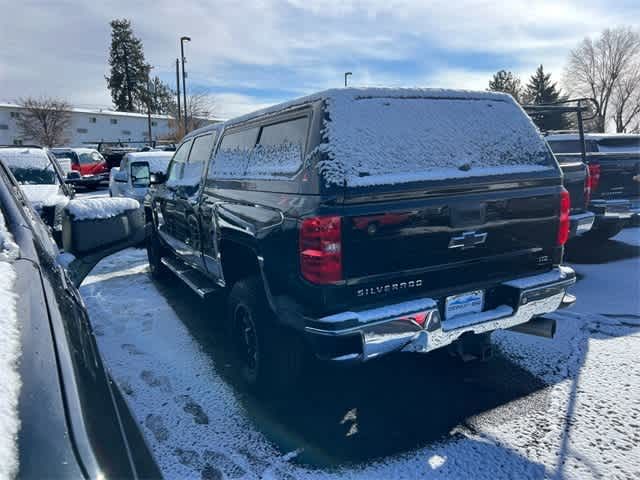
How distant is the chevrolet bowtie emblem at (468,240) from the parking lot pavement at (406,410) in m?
1.14

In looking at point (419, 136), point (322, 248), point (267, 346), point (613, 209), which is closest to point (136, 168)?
point (267, 346)

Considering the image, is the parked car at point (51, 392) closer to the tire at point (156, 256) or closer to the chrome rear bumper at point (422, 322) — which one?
the chrome rear bumper at point (422, 322)

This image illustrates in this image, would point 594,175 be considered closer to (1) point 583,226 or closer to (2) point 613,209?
(2) point 613,209

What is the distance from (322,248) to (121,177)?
9.61 meters

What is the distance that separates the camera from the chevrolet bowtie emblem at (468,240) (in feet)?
9.20

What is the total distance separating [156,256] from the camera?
6.34 metres

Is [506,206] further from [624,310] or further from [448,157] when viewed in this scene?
[624,310]

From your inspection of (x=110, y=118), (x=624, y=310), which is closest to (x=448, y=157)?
(x=624, y=310)

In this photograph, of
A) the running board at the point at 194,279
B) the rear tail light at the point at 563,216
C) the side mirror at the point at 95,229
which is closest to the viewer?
the side mirror at the point at 95,229

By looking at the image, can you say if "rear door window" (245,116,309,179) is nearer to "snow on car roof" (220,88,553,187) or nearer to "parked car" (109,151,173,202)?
"snow on car roof" (220,88,553,187)

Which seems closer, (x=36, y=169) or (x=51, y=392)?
(x=51, y=392)

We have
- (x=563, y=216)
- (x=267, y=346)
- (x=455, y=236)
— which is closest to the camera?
(x=455, y=236)

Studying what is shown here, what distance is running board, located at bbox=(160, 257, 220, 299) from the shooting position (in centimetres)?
413

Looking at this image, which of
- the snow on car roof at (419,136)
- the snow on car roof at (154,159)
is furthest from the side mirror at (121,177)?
the snow on car roof at (419,136)
